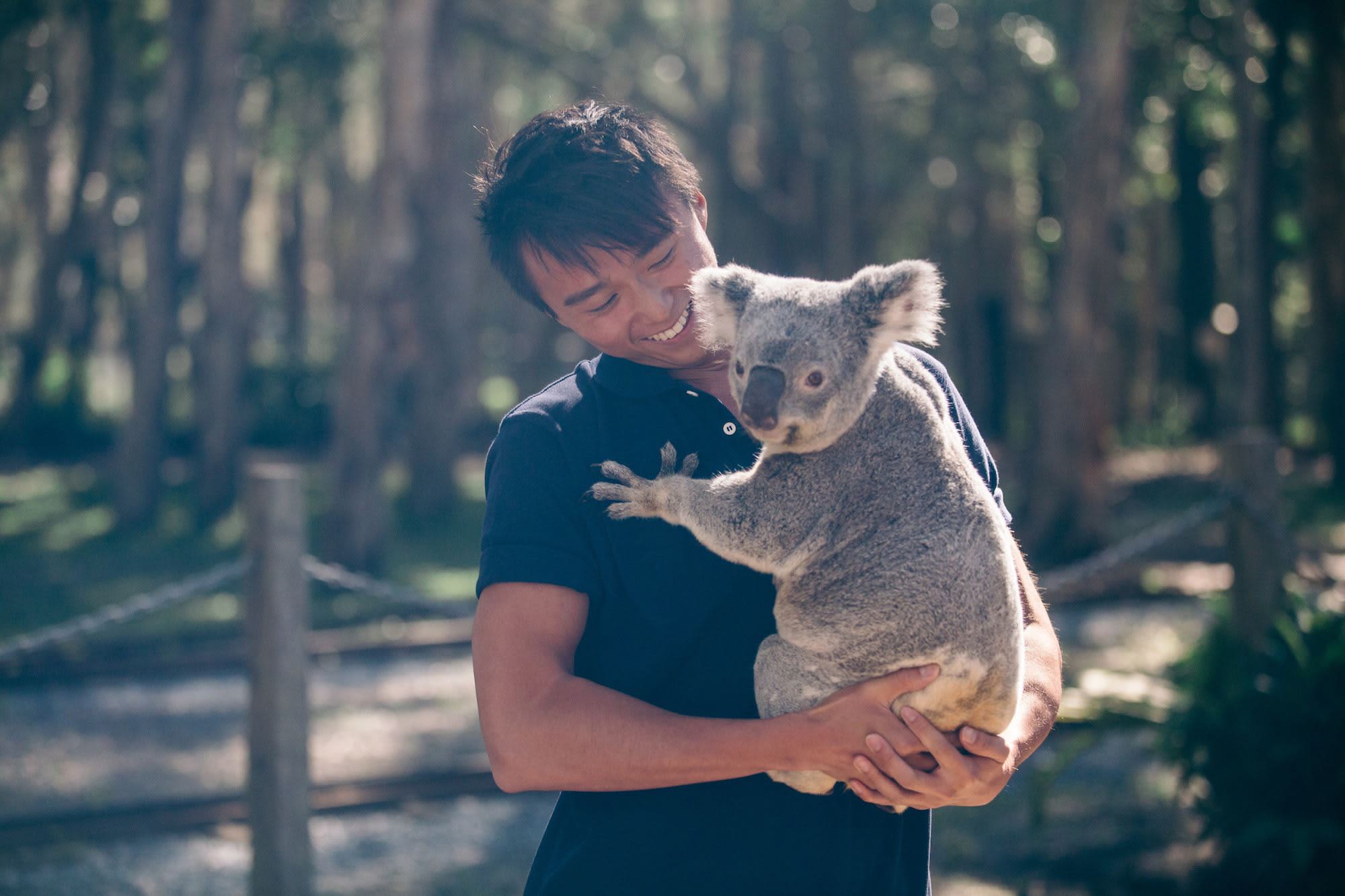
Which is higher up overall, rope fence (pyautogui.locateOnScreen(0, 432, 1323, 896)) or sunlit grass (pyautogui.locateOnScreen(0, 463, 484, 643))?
rope fence (pyautogui.locateOnScreen(0, 432, 1323, 896))

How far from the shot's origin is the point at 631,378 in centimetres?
188

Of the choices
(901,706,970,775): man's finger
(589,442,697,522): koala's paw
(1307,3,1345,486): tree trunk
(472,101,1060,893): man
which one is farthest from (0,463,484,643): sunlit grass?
(1307,3,1345,486): tree trunk

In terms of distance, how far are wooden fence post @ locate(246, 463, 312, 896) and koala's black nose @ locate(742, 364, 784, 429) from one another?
2205 mm

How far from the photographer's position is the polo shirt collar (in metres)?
1.87

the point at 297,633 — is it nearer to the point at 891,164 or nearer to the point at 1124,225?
the point at 1124,225

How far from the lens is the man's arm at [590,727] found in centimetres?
162

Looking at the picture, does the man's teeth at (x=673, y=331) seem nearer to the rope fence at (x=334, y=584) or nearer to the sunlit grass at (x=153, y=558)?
the rope fence at (x=334, y=584)

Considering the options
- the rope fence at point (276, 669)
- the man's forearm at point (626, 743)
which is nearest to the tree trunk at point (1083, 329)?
the rope fence at point (276, 669)

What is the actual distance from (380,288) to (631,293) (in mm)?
9201

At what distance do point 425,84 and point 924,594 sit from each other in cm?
1011

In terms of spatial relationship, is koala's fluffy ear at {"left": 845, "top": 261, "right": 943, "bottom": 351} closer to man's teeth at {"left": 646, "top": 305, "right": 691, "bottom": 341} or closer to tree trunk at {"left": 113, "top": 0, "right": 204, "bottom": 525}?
man's teeth at {"left": 646, "top": 305, "right": 691, "bottom": 341}

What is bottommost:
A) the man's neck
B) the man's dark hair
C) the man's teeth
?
the man's neck

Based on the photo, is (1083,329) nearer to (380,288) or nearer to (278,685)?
(380,288)

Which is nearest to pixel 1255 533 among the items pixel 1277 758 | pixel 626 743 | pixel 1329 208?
pixel 1277 758
